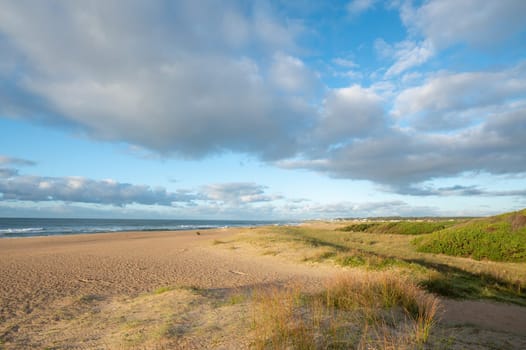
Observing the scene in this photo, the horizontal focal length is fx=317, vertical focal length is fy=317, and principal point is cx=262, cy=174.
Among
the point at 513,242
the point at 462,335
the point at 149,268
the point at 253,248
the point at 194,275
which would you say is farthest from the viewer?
the point at 253,248

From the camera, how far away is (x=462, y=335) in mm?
5699

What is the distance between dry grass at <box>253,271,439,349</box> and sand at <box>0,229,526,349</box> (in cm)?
125

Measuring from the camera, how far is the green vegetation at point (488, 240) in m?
18.3

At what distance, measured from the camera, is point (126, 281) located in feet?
41.7

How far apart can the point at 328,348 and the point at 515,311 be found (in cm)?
746

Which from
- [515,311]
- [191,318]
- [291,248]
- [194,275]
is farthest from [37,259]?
[515,311]

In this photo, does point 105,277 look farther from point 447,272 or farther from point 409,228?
point 409,228

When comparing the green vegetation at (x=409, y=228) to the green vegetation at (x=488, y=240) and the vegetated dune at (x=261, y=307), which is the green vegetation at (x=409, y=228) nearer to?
the green vegetation at (x=488, y=240)

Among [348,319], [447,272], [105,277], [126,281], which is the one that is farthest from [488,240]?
[105,277]

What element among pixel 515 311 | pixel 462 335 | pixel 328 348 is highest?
pixel 328 348

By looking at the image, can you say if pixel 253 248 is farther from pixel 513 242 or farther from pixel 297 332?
pixel 297 332

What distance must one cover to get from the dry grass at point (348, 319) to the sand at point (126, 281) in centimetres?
125

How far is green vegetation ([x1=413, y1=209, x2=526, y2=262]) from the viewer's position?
18.3 m

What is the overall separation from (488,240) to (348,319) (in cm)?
1848
